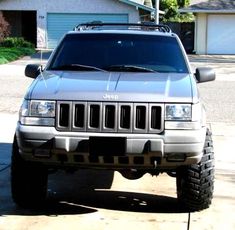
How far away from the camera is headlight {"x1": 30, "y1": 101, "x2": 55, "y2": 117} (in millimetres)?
5430

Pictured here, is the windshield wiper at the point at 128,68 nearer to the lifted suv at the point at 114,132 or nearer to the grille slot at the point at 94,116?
the lifted suv at the point at 114,132

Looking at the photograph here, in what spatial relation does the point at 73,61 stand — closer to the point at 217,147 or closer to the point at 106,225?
the point at 106,225

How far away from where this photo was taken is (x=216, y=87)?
61.6 ft

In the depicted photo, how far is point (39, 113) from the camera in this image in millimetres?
5453

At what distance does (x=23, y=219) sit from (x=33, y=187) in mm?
364

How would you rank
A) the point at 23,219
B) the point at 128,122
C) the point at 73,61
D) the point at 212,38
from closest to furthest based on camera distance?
the point at 128,122, the point at 23,219, the point at 73,61, the point at 212,38

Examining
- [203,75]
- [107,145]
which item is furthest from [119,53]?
[107,145]

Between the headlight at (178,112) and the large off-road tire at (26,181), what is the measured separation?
4.61ft

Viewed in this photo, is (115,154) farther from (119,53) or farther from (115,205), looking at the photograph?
(119,53)

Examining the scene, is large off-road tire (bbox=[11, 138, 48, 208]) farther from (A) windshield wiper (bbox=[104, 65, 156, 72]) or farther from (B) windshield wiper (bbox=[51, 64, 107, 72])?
(A) windshield wiper (bbox=[104, 65, 156, 72])

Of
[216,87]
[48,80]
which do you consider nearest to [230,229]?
[48,80]

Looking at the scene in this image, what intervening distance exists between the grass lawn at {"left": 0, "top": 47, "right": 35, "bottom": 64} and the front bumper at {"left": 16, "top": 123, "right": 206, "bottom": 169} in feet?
70.6

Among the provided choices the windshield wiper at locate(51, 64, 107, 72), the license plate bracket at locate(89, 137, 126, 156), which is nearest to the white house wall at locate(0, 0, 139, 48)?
the windshield wiper at locate(51, 64, 107, 72)

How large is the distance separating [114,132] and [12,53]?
81.9 ft
